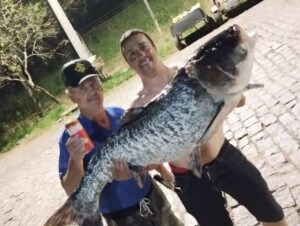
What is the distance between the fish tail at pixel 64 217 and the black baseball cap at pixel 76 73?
119cm

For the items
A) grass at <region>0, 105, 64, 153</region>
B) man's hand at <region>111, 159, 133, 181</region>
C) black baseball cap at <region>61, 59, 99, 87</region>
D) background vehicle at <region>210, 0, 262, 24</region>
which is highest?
black baseball cap at <region>61, 59, 99, 87</region>

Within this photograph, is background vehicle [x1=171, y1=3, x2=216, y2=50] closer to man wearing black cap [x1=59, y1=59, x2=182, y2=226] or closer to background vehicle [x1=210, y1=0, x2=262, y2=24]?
background vehicle [x1=210, y1=0, x2=262, y2=24]

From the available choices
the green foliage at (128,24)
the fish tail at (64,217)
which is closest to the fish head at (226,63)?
the fish tail at (64,217)

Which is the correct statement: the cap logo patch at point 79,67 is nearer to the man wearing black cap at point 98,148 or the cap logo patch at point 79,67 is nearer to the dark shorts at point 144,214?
the man wearing black cap at point 98,148

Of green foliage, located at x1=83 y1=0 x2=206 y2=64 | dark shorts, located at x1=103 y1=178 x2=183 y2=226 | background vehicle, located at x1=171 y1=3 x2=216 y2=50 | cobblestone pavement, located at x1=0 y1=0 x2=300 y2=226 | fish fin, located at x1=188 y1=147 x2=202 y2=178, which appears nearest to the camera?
fish fin, located at x1=188 y1=147 x2=202 y2=178

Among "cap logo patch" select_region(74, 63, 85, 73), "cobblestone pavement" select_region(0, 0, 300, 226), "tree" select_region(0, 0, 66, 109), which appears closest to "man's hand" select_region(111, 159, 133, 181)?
"cap logo patch" select_region(74, 63, 85, 73)

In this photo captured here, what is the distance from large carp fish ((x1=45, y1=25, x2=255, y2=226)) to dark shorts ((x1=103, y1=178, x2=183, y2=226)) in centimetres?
78

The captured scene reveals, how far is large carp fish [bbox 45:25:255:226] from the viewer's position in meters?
3.12

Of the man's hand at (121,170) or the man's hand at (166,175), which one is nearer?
the man's hand at (121,170)

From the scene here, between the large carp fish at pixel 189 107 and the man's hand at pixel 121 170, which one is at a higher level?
the large carp fish at pixel 189 107

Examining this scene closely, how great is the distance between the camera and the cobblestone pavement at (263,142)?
6211 millimetres

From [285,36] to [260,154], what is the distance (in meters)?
6.43

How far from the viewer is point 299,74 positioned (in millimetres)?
9023

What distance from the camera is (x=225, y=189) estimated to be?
4.16 meters
